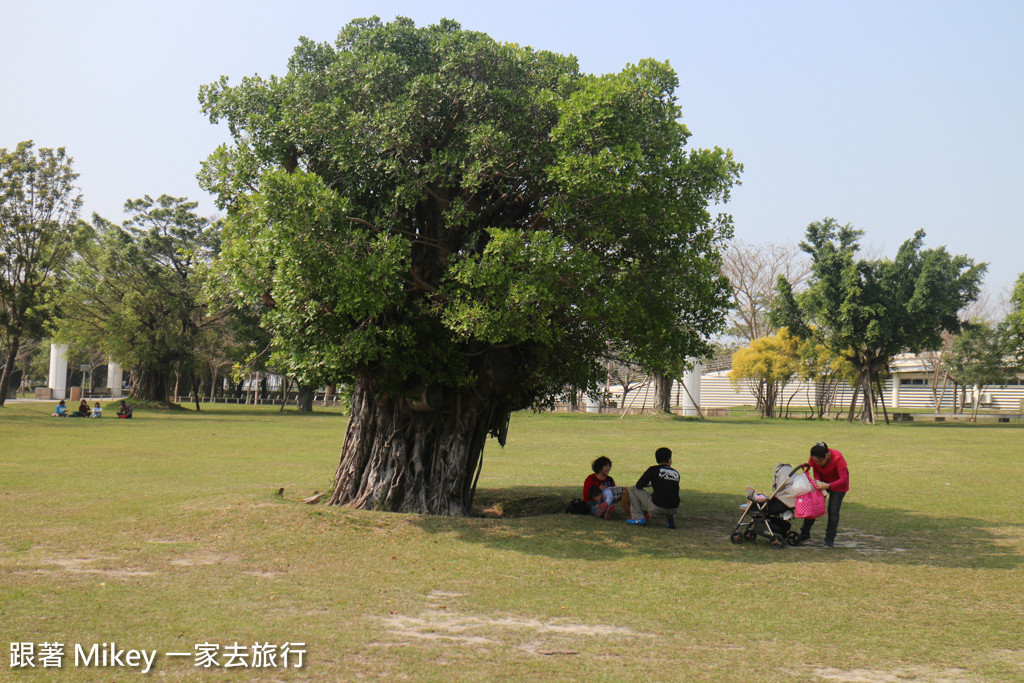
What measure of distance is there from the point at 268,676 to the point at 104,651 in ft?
4.57

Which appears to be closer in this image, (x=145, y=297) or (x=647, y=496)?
(x=647, y=496)

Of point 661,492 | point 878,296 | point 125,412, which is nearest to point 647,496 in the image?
point 661,492

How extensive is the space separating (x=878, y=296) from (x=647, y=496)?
45.8 metres

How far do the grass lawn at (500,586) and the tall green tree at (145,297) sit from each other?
36001 mm

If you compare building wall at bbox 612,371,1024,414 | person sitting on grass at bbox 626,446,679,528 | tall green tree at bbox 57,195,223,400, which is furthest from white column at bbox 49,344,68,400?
person sitting on grass at bbox 626,446,679,528

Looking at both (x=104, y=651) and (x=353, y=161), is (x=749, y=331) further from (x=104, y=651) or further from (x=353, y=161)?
(x=104, y=651)

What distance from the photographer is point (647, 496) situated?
42.1 ft

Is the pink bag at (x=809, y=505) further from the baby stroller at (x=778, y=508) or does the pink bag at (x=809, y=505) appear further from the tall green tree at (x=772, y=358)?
the tall green tree at (x=772, y=358)

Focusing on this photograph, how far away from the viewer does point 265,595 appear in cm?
825

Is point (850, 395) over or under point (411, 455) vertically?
over

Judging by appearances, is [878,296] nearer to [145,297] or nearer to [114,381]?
[145,297]

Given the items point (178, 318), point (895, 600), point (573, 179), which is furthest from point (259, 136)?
point (178, 318)

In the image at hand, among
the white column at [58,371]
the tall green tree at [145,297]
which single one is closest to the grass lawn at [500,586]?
the tall green tree at [145,297]

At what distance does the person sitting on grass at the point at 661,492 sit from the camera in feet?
41.0
